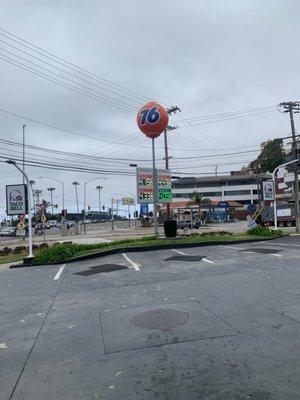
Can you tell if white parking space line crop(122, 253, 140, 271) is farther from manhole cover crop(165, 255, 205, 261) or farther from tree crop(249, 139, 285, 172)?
tree crop(249, 139, 285, 172)

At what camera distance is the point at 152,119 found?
27.4 metres

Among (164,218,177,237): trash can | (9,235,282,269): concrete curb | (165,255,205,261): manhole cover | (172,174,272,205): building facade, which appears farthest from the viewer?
(172,174,272,205): building facade

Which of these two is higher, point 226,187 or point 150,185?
point 226,187

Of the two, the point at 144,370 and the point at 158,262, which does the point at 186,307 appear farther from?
the point at 158,262

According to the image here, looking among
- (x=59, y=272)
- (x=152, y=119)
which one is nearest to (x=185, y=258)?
(x=59, y=272)

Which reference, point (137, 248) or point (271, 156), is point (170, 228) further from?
point (271, 156)

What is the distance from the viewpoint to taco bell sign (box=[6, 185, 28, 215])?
2086 cm

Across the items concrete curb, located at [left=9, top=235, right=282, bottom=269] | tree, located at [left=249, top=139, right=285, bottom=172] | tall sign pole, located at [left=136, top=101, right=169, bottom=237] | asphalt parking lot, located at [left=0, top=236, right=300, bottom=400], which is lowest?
asphalt parking lot, located at [left=0, top=236, right=300, bottom=400]

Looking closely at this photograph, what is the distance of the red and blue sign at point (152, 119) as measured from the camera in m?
27.4

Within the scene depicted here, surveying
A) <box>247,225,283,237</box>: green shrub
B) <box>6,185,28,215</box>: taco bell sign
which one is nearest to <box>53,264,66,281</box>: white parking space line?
<box>6,185,28,215</box>: taco bell sign

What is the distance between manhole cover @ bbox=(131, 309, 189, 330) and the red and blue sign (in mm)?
20141

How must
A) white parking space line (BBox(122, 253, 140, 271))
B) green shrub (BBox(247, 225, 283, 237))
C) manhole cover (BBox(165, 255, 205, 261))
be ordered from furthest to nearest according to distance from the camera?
green shrub (BBox(247, 225, 283, 237)) → manhole cover (BBox(165, 255, 205, 261)) → white parking space line (BBox(122, 253, 140, 271))

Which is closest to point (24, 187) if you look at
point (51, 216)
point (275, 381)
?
point (275, 381)

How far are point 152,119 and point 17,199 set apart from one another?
10299 mm
